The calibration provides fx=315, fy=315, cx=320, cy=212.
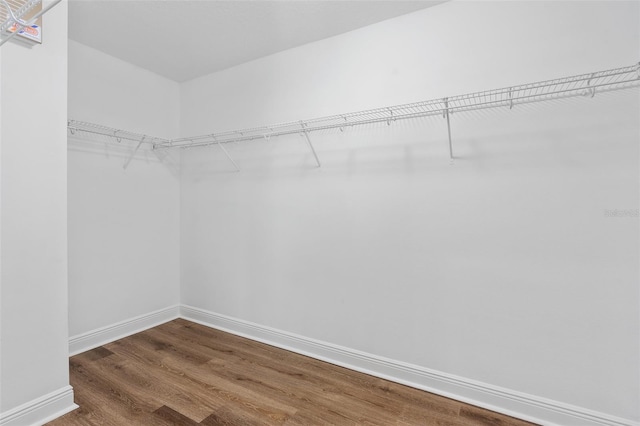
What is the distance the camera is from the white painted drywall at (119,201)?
246cm

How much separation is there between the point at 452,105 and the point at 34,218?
96.8 inches

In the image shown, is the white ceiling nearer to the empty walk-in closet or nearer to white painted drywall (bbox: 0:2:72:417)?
the empty walk-in closet

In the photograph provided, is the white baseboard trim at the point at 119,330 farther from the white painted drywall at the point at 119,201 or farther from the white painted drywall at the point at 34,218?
the white painted drywall at the point at 34,218

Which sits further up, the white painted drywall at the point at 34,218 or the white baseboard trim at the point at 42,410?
the white painted drywall at the point at 34,218

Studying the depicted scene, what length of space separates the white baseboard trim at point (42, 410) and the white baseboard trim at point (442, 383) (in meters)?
1.24

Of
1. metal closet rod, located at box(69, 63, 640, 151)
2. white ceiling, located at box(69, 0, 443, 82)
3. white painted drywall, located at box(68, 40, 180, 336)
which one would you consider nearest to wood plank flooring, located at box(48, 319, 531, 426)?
white painted drywall, located at box(68, 40, 180, 336)

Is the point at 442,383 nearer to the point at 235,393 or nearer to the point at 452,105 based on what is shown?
the point at 235,393

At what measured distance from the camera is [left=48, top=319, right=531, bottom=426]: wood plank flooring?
1.73 m

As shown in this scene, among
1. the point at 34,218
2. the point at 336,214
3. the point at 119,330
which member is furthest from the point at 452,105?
the point at 119,330

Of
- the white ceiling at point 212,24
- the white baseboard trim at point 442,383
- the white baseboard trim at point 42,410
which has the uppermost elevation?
the white ceiling at point 212,24

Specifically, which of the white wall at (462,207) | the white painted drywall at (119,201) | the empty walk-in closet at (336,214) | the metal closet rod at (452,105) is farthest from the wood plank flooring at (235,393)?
the metal closet rod at (452,105)

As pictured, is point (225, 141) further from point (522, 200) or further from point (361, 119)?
point (522, 200)

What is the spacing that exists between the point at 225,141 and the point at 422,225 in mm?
1810

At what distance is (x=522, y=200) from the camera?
1754mm
